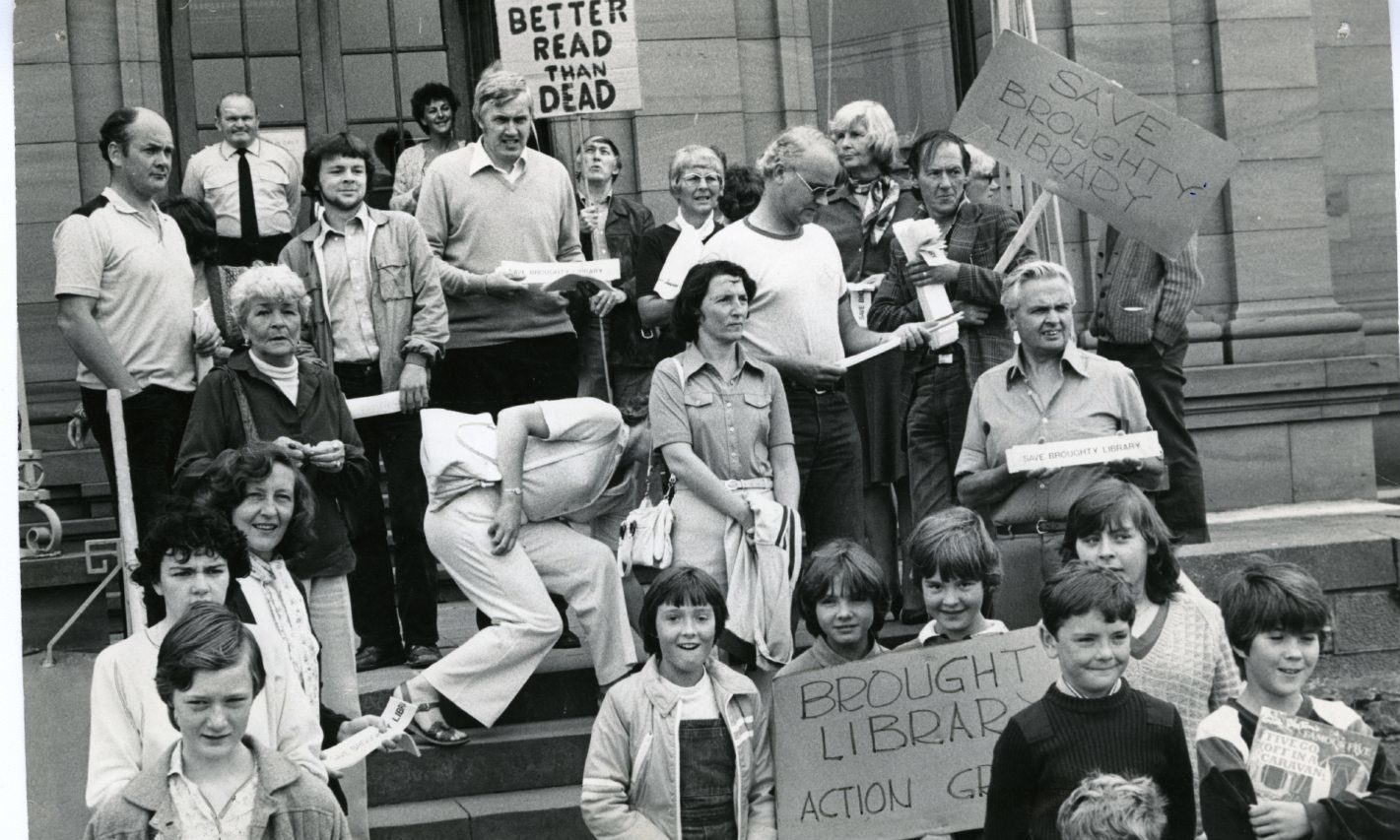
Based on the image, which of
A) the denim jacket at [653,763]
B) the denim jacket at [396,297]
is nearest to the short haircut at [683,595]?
A: the denim jacket at [653,763]

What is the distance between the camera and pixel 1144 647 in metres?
5.44

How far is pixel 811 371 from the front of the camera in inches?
279

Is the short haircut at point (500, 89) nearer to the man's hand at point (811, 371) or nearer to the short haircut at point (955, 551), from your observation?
the man's hand at point (811, 371)

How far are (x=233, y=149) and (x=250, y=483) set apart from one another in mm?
4041

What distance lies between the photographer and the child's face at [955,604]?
560 centimetres

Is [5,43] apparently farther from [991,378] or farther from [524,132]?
[991,378]

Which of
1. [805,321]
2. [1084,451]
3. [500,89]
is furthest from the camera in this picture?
[500,89]

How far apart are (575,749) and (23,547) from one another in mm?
3145

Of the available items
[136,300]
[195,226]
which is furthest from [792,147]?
[195,226]

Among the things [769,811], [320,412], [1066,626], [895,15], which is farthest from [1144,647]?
[895,15]

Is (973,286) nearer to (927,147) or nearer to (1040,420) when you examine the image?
(927,147)

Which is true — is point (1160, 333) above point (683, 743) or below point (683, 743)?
above

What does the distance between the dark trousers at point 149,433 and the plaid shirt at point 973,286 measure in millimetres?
2817

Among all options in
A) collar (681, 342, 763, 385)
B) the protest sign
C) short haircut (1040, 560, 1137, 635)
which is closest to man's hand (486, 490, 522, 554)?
collar (681, 342, 763, 385)
